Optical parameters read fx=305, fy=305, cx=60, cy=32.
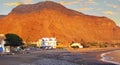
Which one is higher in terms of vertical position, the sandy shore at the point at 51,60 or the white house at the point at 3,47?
the white house at the point at 3,47

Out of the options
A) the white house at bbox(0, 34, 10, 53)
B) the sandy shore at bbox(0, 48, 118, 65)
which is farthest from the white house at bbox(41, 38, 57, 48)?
the sandy shore at bbox(0, 48, 118, 65)

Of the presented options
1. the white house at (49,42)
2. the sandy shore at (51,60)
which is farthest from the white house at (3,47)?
the white house at (49,42)

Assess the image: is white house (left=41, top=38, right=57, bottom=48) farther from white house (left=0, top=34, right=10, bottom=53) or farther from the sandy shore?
the sandy shore

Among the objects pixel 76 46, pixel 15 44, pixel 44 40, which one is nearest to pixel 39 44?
pixel 44 40

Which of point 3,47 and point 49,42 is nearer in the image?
point 3,47

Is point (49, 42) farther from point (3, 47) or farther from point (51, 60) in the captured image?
point (51, 60)

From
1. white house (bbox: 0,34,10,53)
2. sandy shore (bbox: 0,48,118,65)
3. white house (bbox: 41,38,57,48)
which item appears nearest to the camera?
sandy shore (bbox: 0,48,118,65)

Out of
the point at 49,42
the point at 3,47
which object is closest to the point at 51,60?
the point at 3,47

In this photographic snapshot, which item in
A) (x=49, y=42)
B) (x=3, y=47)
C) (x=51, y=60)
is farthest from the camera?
(x=49, y=42)

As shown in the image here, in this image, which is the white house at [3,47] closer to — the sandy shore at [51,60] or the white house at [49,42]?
the sandy shore at [51,60]

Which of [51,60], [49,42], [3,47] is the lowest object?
[51,60]

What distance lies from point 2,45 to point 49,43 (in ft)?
284

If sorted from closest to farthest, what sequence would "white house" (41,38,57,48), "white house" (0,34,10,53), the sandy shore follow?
1. the sandy shore
2. "white house" (0,34,10,53)
3. "white house" (41,38,57,48)

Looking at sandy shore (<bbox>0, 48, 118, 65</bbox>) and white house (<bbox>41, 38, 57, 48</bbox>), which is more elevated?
white house (<bbox>41, 38, 57, 48</bbox>)
